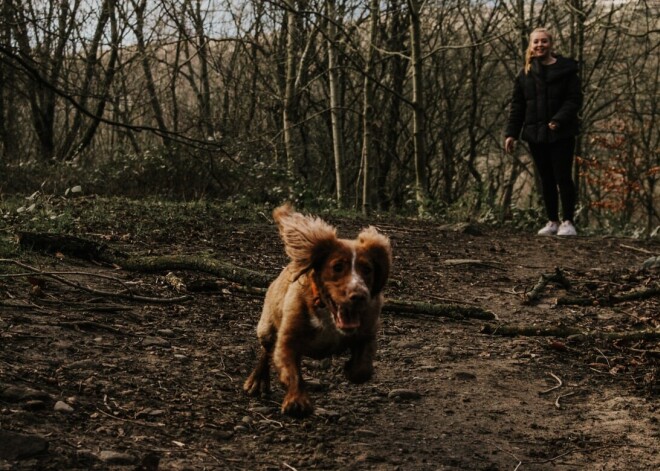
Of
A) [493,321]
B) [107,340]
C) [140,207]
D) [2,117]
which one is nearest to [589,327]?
[493,321]

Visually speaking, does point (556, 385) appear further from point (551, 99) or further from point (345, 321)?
point (551, 99)

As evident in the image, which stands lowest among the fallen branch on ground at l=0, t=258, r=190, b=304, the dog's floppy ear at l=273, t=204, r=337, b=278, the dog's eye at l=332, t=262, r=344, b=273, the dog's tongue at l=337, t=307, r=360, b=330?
the fallen branch on ground at l=0, t=258, r=190, b=304

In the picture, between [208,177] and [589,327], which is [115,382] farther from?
[208,177]

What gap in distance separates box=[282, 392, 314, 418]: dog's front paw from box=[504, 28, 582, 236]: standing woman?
7.90 metres

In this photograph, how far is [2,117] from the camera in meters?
16.4

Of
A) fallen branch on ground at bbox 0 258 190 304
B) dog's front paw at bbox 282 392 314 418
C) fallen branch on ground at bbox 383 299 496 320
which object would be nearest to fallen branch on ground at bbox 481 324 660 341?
fallen branch on ground at bbox 383 299 496 320

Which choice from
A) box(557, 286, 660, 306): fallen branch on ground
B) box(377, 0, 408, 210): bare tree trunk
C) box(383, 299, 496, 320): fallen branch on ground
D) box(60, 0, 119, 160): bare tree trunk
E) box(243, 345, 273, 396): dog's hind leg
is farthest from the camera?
box(377, 0, 408, 210): bare tree trunk

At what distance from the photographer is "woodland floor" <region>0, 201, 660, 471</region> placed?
12.3ft

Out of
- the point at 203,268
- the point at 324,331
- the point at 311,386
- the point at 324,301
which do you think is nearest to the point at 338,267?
the point at 324,301

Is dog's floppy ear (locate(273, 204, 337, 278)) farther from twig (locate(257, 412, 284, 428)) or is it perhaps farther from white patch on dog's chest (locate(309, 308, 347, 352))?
twig (locate(257, 412, 284, 428))

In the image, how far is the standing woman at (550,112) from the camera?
35.7 feet

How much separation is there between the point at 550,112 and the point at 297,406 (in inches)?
328

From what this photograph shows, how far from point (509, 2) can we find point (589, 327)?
679 inches

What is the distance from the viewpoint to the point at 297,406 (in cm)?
384
